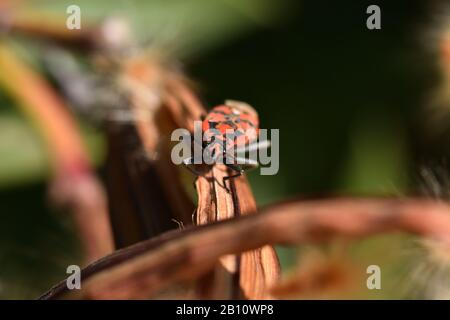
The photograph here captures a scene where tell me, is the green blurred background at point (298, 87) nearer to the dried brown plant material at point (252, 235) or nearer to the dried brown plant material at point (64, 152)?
the dried brown plant material at point (64, 152)

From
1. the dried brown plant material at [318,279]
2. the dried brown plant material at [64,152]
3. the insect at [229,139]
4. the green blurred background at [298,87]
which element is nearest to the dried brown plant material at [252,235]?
the dried brown plant material at [318,279]

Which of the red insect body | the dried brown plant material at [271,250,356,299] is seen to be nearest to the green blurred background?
the red insect body

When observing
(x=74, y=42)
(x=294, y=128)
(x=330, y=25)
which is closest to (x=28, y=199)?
(x=74, y=42)

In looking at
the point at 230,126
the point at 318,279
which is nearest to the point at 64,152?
the point at 230,126
